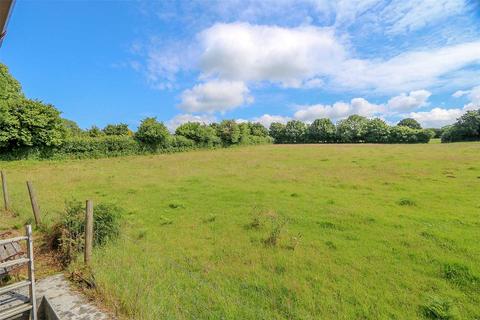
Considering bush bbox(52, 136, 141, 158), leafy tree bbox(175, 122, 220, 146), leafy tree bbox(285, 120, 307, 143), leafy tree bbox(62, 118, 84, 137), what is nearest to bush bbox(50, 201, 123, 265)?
bush bbox(52, 136, 141, 158)

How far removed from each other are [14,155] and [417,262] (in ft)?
120

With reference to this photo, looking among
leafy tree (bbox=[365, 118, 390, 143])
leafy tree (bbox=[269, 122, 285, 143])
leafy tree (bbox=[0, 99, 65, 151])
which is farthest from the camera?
leafy tree (bbox=[269, 122, 285, 143])

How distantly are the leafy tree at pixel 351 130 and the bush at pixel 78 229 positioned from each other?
240 ft

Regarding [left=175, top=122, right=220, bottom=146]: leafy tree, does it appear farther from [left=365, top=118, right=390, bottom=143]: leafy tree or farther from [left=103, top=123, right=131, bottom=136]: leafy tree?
[left=365, top=118, right=390, bottom=143]: leafy tree

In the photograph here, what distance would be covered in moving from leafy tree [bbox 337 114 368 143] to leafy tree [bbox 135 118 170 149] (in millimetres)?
52507

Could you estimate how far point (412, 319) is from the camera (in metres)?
4.42

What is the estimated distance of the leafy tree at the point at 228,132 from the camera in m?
54.6

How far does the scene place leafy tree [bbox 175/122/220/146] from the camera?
4822 centimetres

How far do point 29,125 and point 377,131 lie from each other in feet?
231

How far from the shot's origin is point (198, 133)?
4806 cm

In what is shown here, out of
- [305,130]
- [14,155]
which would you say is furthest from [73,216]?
[305,130]

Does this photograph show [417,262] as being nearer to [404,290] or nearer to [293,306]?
[404,290]

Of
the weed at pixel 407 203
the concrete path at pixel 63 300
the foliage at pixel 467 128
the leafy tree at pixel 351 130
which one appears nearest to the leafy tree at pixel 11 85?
the concrete path at pixel 63 300

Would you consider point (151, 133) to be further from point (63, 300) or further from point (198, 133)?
point (63, 300)
